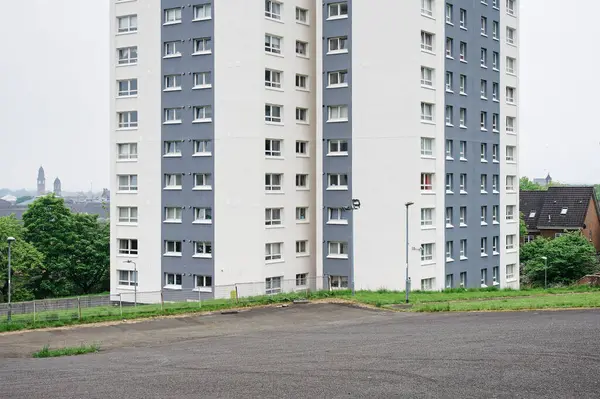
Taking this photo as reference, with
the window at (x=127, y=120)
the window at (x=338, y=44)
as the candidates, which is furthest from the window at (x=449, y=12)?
the window at (x=127, y=120)

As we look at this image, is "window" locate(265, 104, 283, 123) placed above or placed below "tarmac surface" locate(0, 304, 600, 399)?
above

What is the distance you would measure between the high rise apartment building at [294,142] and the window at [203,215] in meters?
0.08

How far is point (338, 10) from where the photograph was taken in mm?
62000

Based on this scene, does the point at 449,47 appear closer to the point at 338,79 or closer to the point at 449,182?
the point at 338,79

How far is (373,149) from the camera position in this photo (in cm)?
6031

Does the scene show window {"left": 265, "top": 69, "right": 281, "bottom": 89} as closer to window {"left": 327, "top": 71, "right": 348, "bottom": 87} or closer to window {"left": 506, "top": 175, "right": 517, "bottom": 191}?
window {"left": 327, "top": 71, "right": 348, "bottom": 87}

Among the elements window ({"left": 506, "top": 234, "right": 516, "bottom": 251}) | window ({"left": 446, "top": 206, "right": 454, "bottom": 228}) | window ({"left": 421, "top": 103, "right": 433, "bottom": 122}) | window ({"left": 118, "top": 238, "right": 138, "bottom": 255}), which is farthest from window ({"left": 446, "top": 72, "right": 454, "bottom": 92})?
window ({"left": 118, "top": 238, "right": 138, "bottom": 255})

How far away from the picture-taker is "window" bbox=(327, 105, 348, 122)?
61.7 meters

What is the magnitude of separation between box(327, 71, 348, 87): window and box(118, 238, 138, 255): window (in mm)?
19434

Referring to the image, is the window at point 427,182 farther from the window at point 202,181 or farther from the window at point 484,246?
the window at point 202,181

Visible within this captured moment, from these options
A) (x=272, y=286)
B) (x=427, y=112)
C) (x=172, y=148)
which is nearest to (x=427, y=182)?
(x=427, y=112)

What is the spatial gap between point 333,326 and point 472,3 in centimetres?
3817

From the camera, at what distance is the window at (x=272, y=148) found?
2440 inches

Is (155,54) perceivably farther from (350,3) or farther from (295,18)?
(350,3)
